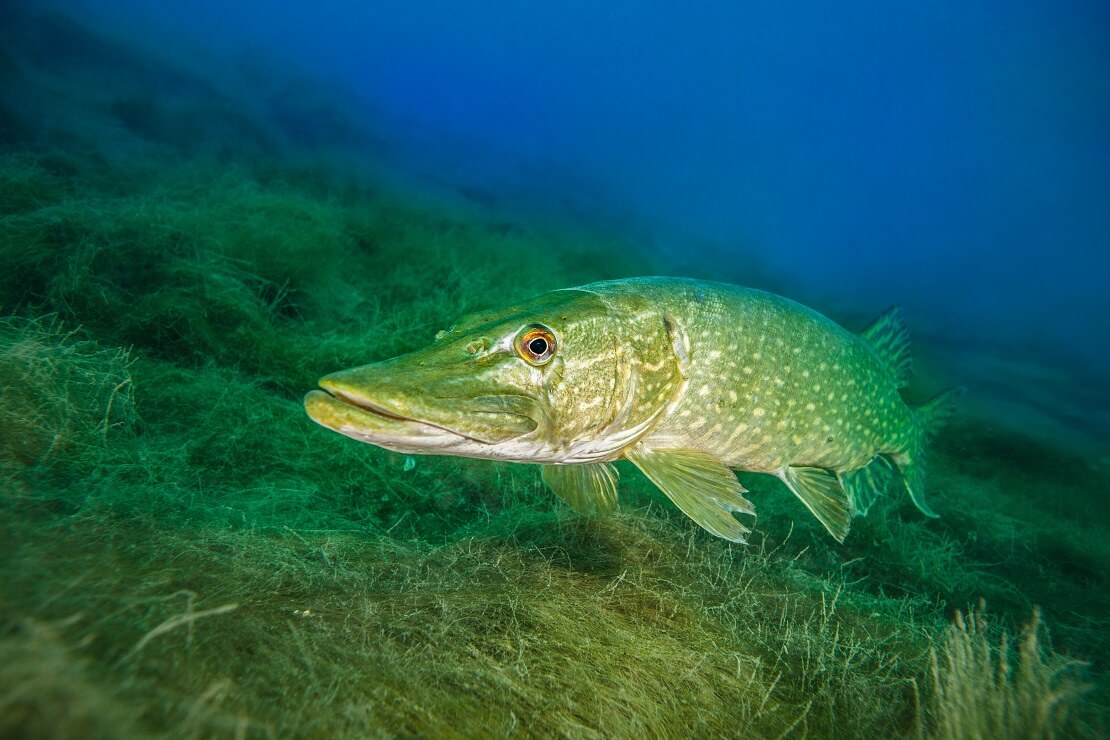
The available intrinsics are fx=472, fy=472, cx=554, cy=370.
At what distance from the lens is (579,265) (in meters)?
11.3

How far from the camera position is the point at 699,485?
2494 mm

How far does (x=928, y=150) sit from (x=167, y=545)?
62979mm

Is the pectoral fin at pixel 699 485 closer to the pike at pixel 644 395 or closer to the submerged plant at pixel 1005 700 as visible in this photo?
the pike at pixel 644 395

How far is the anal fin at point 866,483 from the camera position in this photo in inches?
149

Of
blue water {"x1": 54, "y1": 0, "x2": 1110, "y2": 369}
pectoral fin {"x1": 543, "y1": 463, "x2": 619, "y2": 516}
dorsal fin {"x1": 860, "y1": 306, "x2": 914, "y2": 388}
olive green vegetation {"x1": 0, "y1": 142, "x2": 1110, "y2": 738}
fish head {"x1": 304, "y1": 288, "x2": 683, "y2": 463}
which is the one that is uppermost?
blue water {"x1": 54, "y1": 0, "x2": 1110, "y2": 369}

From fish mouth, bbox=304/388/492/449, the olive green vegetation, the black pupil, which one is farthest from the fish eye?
the olive green vegetation

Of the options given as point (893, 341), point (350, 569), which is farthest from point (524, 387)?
point (893, 341)

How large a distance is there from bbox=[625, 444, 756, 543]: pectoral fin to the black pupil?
82cm

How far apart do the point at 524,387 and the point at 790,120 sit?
60.4 m

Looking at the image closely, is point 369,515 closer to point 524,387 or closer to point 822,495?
point 524,387

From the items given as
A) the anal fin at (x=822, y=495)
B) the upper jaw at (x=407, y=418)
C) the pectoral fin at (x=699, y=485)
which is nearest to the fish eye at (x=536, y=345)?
the upper jaw at (x=407, y=418)

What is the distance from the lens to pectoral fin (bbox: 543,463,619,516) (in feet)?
9.12

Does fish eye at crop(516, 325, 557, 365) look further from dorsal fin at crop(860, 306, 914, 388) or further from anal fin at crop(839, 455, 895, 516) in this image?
dorsal fin at crop(860, 306, 914, 388)

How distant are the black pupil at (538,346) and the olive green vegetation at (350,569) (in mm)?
1211
